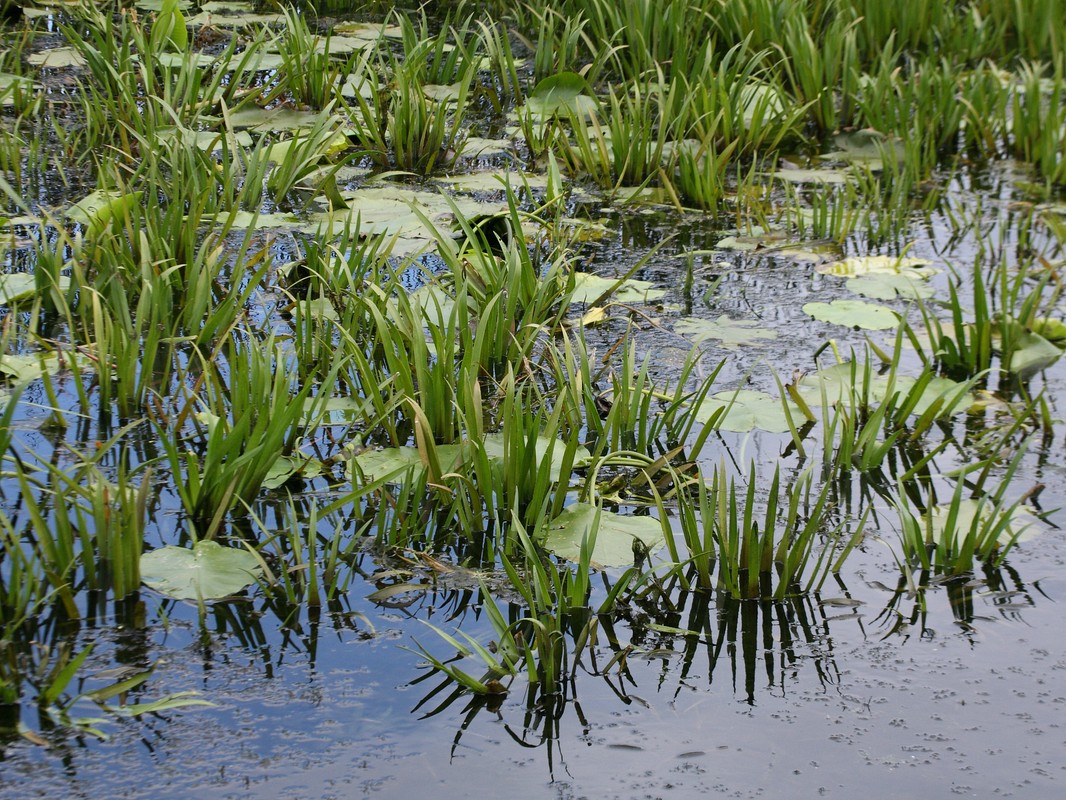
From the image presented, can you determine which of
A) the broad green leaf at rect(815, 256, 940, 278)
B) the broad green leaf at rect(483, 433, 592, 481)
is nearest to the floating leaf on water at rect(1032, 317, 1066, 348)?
the broad green leaf at rect(815, 256, 940, 278)

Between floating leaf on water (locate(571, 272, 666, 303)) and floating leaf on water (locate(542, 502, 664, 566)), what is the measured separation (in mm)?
1055

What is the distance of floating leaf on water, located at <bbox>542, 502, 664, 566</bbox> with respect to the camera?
6.05 feet

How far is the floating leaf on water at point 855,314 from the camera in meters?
2.76

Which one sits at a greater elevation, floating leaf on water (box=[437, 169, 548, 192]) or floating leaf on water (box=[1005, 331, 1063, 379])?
floating leaf on water (box=[437, 169, 548, 192])

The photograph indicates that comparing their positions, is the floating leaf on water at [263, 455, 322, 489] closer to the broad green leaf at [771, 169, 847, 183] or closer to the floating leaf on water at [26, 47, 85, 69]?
the broad green leaf at [771, 169, 847, 183]

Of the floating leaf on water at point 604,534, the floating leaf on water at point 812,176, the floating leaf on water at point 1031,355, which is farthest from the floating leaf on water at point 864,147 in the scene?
the floating leaf on water at point 604,534

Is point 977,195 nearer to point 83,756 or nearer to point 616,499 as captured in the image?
point 616,499

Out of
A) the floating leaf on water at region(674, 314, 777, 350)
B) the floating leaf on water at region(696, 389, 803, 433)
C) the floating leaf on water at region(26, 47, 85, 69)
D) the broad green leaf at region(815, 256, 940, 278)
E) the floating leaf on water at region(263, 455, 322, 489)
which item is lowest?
the floating leaf on water at region(263, 455, 322, 489)

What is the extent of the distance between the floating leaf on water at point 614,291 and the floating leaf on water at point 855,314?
420 mm

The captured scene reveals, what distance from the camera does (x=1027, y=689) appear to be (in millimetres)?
1634

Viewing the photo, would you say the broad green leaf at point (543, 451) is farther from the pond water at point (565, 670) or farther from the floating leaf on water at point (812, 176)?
the floating leaf on water at point (812, 176)

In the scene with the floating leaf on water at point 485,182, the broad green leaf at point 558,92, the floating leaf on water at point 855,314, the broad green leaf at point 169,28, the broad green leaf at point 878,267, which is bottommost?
the floating leaf on water at point 855,314

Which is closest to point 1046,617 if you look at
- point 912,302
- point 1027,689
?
point 1027,689

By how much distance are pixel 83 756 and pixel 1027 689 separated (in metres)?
1.35
